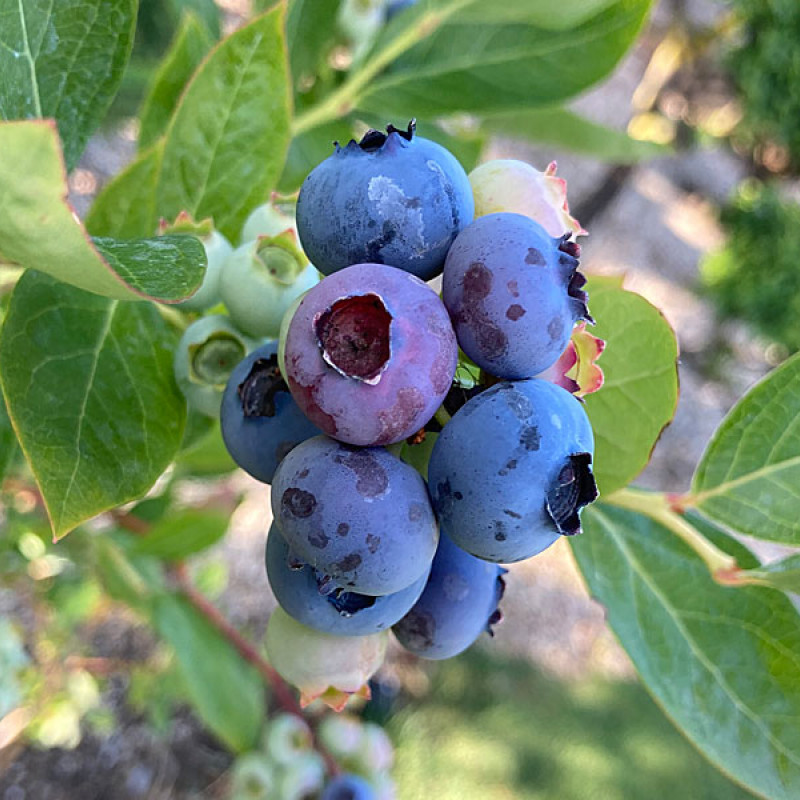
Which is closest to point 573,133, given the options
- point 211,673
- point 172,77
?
point 172,77

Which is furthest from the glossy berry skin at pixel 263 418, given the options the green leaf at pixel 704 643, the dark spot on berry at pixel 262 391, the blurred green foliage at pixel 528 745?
the blurred green foliage at pixel 528 745

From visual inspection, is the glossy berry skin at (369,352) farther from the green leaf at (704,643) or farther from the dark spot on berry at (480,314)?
the green leaf at (704,643)

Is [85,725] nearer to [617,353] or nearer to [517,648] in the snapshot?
[517,648]

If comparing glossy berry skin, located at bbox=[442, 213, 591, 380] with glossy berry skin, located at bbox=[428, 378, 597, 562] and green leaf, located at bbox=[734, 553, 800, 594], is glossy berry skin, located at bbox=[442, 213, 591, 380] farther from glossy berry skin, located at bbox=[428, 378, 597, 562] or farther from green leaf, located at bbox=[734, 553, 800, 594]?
green leaf, located at bbox=[734, 553, 800, 594]

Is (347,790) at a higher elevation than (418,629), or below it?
below

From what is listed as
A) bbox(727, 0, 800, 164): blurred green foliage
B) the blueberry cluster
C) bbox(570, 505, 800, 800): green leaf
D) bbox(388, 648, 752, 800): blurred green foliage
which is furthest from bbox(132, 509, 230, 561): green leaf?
bbox(727, 0, 800, 164): blurred green foliage

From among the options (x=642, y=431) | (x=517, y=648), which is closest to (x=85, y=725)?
(x=517, y=648)

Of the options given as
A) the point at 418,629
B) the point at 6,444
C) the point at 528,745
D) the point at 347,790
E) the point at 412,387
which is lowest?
the point at 528,745

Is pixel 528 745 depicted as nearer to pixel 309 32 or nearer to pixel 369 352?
pixel 309 32
